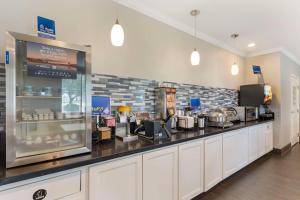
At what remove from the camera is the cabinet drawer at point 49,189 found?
1021 millimetres

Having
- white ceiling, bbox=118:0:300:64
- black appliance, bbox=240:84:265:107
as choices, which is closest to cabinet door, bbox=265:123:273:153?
black appliance, bbox=240:84:265:107

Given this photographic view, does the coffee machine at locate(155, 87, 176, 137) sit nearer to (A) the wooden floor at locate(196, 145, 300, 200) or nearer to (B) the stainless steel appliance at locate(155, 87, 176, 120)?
(B) the stainless steel appliance at locate(155, 87, 176, 120)

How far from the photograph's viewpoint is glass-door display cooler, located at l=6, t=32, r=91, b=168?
1128 millimetres

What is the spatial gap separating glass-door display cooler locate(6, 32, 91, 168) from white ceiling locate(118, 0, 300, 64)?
1.30 meters

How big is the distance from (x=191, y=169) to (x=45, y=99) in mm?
1714

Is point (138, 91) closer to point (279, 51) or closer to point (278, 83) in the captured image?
point (278, 83)

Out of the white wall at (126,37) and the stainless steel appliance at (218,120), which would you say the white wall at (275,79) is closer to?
the white wall at (126,37)

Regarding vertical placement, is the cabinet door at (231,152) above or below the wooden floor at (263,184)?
above

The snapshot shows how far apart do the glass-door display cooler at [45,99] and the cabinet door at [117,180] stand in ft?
0.71

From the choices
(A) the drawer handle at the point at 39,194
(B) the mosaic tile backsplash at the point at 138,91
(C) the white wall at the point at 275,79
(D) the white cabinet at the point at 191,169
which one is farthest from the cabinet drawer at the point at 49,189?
(C) the white wall at the point at 275,79

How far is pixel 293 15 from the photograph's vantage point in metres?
2.64

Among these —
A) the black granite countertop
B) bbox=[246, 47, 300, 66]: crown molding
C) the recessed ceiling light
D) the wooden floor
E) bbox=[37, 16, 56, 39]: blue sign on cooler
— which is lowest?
the wooden floor

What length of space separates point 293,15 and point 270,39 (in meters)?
1.13

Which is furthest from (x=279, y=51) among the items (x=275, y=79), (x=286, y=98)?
(x=286, y=98)
